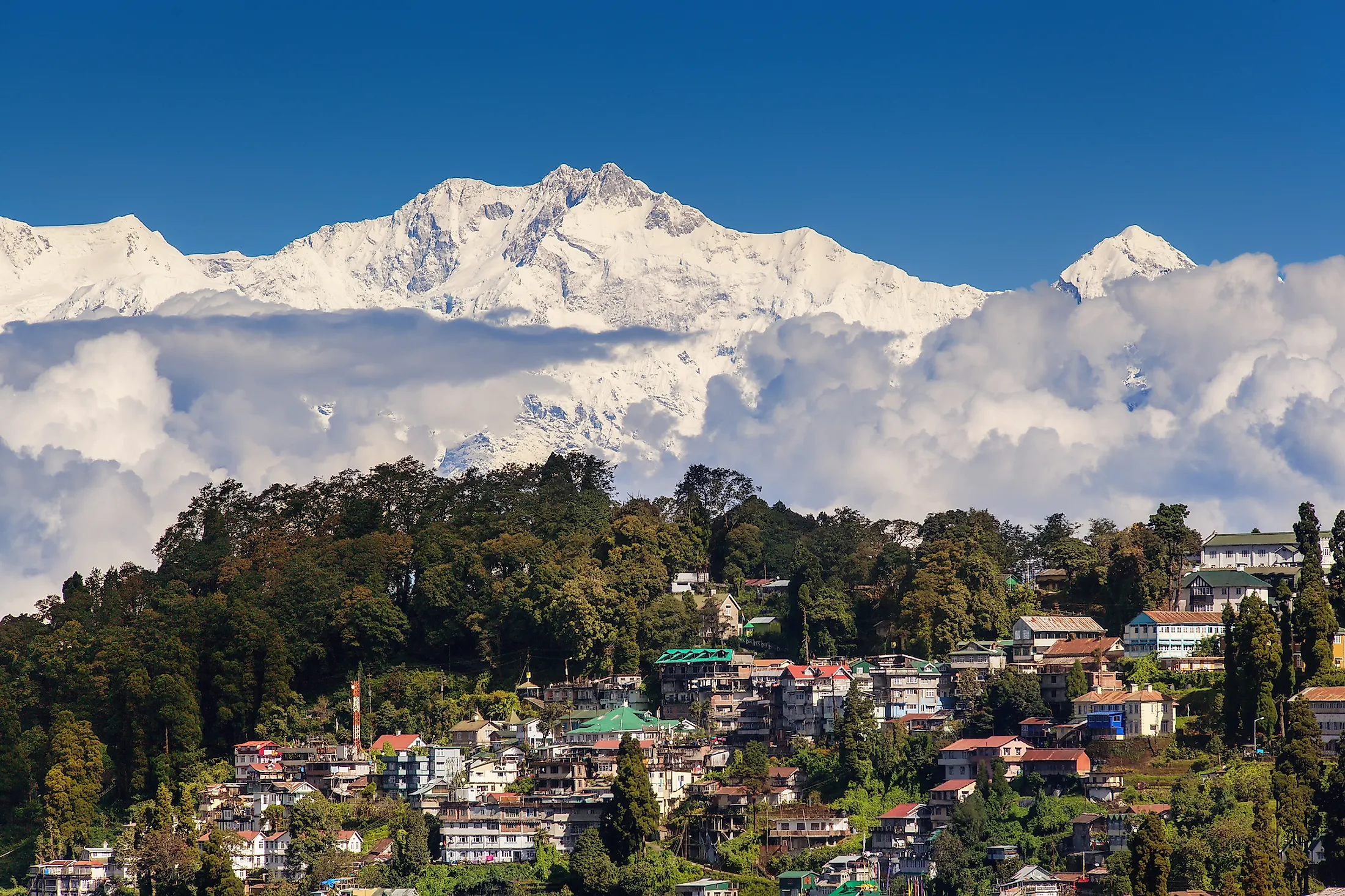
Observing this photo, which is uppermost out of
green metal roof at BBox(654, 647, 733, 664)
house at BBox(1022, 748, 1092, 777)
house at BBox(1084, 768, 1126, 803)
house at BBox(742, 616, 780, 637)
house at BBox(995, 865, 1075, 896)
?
house at BBox(742, 616, 780, 637)

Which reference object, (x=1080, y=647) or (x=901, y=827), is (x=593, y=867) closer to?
(x=901, y=827)

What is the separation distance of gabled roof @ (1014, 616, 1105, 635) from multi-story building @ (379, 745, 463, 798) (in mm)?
23008

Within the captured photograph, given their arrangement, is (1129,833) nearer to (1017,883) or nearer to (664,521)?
(1017,883)

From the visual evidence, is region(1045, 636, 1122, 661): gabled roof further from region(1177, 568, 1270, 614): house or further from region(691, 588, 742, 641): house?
region(691, 588, 742, 641): house

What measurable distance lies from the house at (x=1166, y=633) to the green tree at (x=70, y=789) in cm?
4140

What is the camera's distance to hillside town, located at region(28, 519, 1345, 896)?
68.1 m

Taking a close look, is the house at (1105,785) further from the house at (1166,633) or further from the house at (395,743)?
the house at (395,743)

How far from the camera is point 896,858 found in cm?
6869

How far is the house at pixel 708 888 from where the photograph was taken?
223 feet

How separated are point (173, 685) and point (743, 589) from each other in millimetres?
27213

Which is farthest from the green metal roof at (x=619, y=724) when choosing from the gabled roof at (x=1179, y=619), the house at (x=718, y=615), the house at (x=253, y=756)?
the gabled roof at (x=1179, y=619)

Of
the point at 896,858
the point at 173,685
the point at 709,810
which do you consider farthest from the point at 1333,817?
the point at 173,685

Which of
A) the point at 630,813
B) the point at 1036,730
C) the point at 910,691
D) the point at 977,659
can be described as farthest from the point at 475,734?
the point at 1036,730

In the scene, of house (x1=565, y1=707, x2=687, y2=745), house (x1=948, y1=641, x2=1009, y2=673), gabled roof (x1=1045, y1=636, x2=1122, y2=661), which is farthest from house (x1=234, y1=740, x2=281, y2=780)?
gabled roof (x1=1045, y1=636, x2=1122, y2=661)
